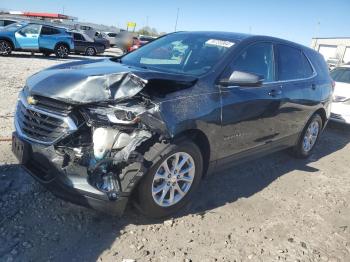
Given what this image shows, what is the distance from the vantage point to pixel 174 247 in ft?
10.5

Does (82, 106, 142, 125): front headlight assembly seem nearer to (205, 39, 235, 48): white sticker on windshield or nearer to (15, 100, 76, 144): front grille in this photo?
(15, 100, 76, 144): front grille

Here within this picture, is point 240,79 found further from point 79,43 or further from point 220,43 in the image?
point 79,43

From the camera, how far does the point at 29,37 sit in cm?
1788

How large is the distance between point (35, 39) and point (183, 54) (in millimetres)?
15846

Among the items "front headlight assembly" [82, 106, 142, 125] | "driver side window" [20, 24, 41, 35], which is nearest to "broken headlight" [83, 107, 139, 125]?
"front headlight assembly" [82, 106, 142, 125]

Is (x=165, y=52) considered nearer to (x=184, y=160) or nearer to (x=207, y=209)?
(x=184, y=160)

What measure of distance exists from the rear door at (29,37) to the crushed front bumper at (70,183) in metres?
A: 16.1

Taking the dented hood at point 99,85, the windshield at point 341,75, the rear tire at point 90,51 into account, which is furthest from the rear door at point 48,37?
the dented hood at point 99,85

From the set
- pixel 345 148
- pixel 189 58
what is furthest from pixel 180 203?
pixel 345 148

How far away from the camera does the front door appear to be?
3.88 metres

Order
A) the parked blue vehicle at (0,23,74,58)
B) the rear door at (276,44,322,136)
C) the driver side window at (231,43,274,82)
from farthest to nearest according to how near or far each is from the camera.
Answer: the parked blue vehicle at (0,23,74,58)
the rear door at (276,44,322,136)
the driver side window at (231,43,274,82)

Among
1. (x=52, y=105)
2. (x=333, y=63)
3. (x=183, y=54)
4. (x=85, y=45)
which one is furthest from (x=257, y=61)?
(x=333, y=63)

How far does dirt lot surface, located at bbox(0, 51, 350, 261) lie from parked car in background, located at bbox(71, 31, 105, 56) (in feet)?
65.2

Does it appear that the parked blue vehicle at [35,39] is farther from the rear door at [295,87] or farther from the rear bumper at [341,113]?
the rear door at [295,87]
